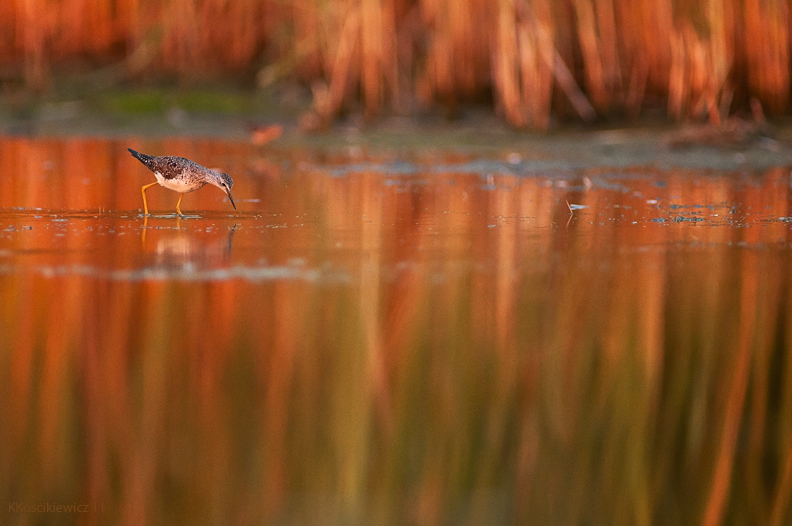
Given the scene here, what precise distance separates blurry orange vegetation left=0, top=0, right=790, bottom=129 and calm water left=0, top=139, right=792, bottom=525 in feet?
17.4

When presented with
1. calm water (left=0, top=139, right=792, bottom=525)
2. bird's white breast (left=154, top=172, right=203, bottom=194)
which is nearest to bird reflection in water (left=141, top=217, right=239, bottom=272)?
calm water (left=0, top=139, right=792, bottom=525)

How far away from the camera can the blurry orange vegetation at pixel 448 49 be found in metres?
11.7

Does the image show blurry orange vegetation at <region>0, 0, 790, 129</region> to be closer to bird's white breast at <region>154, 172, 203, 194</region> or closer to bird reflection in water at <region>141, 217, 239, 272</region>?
bird's white breast at <region>154, 172, 203, 194</region>

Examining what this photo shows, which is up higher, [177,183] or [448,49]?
[448,49]

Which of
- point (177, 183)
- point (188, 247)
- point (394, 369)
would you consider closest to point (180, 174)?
point (177, 183)

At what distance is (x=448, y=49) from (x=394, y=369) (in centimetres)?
911

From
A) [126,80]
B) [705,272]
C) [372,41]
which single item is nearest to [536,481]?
[705,272]

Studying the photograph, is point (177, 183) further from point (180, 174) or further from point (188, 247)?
point (188, 247)

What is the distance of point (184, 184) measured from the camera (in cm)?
677

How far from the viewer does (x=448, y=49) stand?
1235cm

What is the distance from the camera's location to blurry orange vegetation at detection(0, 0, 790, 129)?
11664 mm

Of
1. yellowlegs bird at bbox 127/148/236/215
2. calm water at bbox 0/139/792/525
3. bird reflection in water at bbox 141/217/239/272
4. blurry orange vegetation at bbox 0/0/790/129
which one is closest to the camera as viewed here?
calm water at bbox 0/139/792/525

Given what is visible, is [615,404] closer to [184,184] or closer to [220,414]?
[220,414]

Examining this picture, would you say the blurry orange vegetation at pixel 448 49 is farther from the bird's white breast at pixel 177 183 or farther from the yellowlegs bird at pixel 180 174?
the bird's white breast at pixel 177 183
